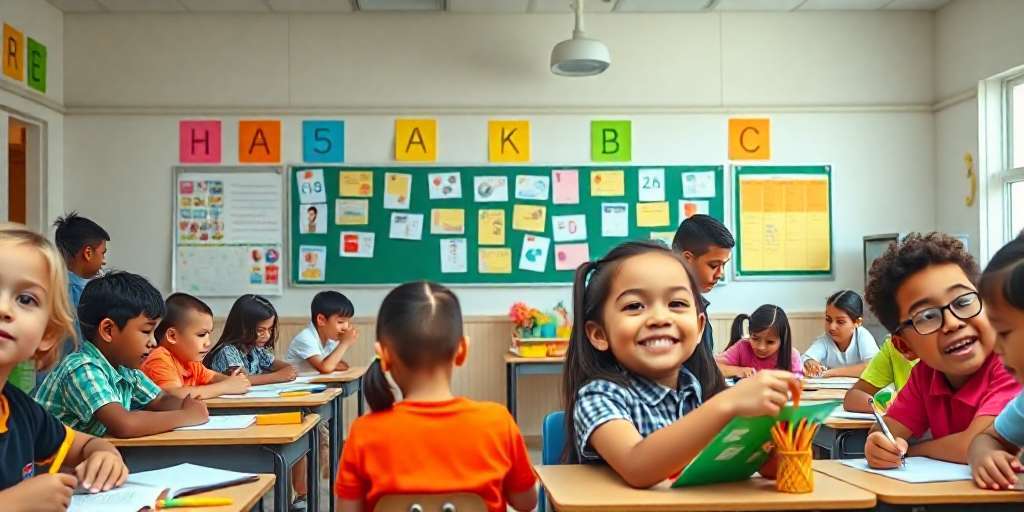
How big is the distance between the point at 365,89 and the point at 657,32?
1.97m

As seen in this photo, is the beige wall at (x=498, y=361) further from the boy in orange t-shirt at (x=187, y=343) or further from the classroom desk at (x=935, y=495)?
the classroom desk at (x=935, y=495)

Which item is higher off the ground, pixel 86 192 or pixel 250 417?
pixel 86 192

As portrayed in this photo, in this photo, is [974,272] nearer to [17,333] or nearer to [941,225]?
[17,333]

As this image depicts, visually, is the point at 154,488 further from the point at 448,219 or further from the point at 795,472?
the point at 448,219

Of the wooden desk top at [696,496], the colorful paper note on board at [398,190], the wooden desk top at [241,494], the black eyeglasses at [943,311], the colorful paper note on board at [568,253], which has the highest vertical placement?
the colorful paper note on board at [398,190]

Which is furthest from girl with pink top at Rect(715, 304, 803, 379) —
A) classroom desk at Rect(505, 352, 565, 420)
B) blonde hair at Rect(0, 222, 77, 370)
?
blonde hair at Rect(0, 222, 77, 370)

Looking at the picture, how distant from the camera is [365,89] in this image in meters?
6.21

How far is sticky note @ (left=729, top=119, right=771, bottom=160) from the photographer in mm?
6258

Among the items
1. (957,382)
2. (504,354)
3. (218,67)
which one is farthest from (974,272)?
(218,67)

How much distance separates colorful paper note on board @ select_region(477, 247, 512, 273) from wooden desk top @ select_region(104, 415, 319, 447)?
3.63 metres

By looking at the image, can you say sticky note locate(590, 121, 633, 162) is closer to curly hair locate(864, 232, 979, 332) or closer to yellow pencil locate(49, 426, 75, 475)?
curly hair locate(864, 232, 979, 332)

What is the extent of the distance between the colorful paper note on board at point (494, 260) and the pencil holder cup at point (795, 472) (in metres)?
4.72

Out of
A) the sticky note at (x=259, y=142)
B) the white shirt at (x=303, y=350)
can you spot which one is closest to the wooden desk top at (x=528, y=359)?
the white shirt at (x=303, y=350)

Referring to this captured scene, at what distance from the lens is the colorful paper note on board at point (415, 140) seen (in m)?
6.18
